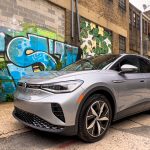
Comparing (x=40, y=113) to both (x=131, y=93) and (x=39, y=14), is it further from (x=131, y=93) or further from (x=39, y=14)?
(x=39, y=14)

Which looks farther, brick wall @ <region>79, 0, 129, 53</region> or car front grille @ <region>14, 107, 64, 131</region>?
brick wall @ <region>79, 0, 129, 53</region>

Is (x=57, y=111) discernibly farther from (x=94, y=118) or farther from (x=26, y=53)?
(x=26, y=53)

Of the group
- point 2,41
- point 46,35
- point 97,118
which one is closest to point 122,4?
point 46,35

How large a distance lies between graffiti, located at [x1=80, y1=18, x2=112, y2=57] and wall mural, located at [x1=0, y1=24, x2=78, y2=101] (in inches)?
66.7

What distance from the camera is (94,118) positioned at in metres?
4.08

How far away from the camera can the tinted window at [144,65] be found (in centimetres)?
570

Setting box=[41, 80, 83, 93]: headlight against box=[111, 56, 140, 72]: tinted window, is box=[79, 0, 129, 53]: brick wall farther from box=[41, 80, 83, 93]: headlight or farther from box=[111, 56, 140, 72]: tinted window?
box=[41, 80, 83, 93]: headlight

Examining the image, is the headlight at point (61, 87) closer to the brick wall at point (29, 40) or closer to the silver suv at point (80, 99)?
the silver suv at point (80, 99)

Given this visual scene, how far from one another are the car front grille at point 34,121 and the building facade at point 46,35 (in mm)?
3810

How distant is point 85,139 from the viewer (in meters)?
3.98

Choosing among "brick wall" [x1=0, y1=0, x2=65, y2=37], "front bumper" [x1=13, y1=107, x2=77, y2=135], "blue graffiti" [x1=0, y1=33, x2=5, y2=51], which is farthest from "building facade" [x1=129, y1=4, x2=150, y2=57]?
"front bumper" [x1=13, y1=107, x2=77, y2=135]

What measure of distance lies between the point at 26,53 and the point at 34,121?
5.21 m

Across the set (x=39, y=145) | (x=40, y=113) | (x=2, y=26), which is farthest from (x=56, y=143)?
(x=2, y=26)

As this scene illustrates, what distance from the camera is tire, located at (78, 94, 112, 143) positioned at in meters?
Answer: 3.90
